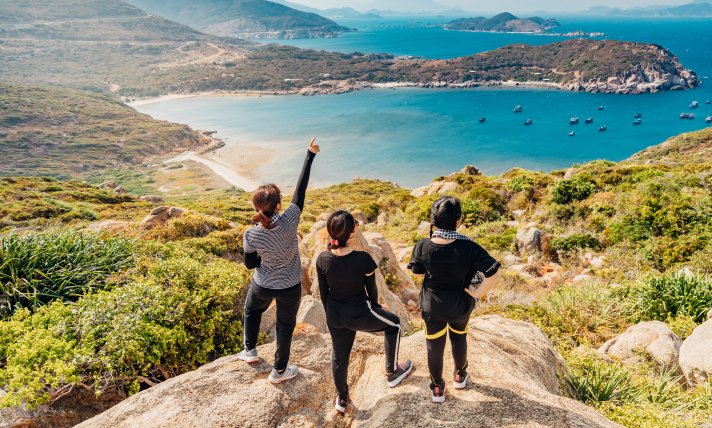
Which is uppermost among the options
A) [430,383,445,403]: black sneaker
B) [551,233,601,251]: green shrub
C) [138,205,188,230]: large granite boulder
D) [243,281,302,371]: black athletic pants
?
[243,281,302,371]: black athletic pants

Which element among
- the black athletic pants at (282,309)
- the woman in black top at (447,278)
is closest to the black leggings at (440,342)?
the woman in black top at (447,278)

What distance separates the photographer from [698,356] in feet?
15.8

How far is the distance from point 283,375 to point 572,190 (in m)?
17.2

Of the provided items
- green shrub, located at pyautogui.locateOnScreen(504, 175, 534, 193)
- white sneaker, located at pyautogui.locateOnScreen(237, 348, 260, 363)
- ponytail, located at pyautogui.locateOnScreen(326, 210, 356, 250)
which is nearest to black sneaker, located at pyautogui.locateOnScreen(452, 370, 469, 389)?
ponytail, located at pyautogui.locateOnScreen(326, 210, 356, 250)

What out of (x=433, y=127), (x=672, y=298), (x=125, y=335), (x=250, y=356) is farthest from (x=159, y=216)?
(x=433, y=127)

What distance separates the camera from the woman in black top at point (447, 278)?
10.1ft

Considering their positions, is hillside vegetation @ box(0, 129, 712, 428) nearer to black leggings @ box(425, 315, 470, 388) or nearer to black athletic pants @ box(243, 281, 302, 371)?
black athletic pants @ box(243, 281, 302, 371)

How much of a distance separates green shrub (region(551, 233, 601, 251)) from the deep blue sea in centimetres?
4531

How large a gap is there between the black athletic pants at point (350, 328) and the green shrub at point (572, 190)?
635 inches

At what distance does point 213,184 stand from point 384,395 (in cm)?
6355

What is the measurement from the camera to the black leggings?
130 inches

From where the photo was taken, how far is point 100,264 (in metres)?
5.46

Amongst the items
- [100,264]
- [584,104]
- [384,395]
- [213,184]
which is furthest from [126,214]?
[584,104]

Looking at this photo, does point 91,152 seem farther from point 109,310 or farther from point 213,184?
point 109,310
